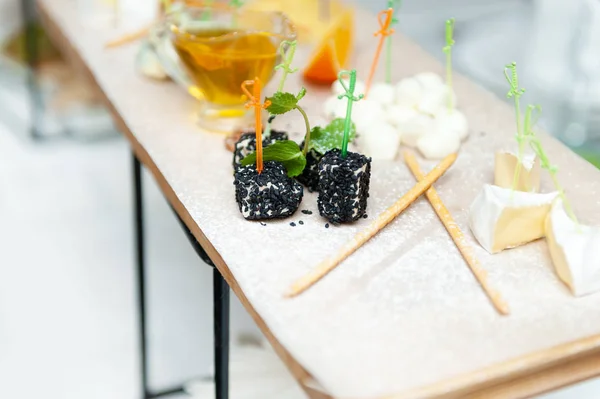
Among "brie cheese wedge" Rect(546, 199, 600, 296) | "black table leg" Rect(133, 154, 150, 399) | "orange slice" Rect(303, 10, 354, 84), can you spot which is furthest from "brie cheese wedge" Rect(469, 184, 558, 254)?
"black table leg" Rect(133, 154, 150, 399)

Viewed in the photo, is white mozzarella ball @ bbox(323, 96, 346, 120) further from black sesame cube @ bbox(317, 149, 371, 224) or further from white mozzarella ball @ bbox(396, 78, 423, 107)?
black sesame cube @ bbox(317, 149, 371, 224)

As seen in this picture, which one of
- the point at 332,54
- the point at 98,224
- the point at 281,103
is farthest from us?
the point at 98,224

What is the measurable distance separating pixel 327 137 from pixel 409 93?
8.4 inches

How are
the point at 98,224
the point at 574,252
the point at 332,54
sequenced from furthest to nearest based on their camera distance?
the point at 98,224, the point at 332,54, the point at 574,252

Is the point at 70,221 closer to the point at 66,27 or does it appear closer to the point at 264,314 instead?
the point at 66,27

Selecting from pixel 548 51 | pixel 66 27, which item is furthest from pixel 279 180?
pixel 548 51

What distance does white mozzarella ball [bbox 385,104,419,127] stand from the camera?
1.12m

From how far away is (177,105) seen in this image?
1.21 meters

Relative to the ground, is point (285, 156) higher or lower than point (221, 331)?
higher

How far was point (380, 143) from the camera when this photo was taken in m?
1.06

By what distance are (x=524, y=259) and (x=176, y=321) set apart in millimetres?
1028

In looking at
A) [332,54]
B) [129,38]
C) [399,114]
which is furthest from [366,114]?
[129,38]

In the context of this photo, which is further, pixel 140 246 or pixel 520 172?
pixel 140 246

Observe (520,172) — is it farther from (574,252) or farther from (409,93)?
(409,93)
